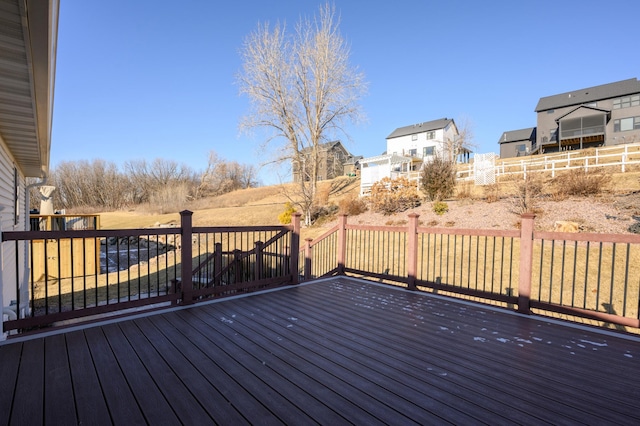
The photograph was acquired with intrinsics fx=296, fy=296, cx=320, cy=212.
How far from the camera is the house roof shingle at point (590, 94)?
24156 mm

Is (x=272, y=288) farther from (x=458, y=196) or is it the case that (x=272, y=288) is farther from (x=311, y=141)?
(x=311, y=141)

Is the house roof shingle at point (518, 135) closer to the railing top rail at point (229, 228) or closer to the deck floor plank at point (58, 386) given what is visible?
the railing top rail at point (229, 228)

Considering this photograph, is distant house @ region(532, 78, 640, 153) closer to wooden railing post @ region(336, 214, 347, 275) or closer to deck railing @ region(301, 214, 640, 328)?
deck railing @ region(301, 214, 640, 328)

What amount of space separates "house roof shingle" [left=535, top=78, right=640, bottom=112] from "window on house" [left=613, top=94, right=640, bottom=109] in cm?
37

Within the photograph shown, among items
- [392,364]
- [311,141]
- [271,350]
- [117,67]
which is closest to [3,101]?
[271,350]

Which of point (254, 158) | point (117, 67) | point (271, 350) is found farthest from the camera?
point (254, 158)

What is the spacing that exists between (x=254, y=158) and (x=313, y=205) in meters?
3.86

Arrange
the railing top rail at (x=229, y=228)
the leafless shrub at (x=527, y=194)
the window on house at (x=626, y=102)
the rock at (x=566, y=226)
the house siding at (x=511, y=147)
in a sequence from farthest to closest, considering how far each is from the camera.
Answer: the house siding at (x=511, y=147) < the window on house at (x=626, y=102) < the leafless shrub at (x=527, y=194) < the rock at (x=566, y=226) < the railing top rail at (x=229, y=228)

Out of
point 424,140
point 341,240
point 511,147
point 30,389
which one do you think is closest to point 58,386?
point 30,389

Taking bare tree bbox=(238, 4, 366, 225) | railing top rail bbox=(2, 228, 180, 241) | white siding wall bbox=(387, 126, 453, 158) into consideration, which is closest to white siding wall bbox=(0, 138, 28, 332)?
railing top rail bbox=(2, 228, 180, 241)

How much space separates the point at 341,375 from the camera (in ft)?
6.91

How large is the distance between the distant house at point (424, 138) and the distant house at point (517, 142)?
6.08 meters

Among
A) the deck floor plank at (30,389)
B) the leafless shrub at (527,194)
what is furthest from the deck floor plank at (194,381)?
the leafless shrub at (527,194)

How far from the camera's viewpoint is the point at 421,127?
1325 inches
